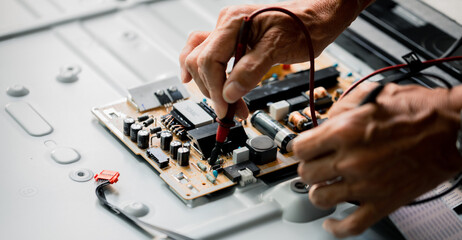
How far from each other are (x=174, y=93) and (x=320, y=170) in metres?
0.91

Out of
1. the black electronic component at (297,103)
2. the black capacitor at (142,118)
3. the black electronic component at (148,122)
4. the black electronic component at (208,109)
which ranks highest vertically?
the black capacitor at (142,118)

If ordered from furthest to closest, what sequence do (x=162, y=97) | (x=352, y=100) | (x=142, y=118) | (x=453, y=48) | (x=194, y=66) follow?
(x=453, y=48) → (x=162, y=97) → (x=142, y=118) → (x=194, y=66) → (x=352, y=100)

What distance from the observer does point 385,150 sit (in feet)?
5.14

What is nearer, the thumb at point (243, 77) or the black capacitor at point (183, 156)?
the thumb at point (243, 77)

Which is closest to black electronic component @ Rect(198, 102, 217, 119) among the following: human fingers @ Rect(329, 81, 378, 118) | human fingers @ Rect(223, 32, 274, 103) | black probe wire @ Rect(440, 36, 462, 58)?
human fingers @ Rect(223, 32, 274, 103)

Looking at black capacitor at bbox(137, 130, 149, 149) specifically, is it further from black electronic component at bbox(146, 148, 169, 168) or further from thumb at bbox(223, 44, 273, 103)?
thumb at bbox(223, 44, 273, 103)

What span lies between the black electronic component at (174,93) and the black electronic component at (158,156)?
0.31 meters

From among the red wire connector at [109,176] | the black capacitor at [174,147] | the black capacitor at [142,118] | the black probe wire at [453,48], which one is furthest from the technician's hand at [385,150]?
the black probe wire at [453,48]

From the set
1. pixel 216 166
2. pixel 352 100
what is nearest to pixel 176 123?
pixel 216 166

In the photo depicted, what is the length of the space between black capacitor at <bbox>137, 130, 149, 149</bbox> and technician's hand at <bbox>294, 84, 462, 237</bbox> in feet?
2.14

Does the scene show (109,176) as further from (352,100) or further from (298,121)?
(352,100)

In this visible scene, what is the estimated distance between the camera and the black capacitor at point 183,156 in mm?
2060

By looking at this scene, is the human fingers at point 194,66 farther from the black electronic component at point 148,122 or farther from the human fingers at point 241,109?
the black electronic component at point 148,122

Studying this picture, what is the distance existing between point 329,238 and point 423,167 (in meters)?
0.41
